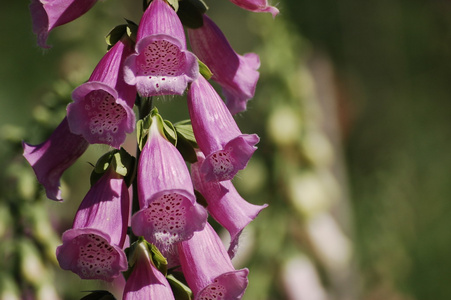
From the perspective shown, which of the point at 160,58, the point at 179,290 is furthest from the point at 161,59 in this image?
the point at 179,290

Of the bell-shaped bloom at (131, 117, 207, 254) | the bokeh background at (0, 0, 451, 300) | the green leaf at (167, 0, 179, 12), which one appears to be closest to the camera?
the bell-shaped bloom at (131, 117, 207, 254)

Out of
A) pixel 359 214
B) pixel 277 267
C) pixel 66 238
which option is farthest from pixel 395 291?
pixel 66 238

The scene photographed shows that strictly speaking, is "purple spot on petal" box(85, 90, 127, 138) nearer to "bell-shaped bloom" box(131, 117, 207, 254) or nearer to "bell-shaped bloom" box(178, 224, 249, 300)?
"bell-shaped bloom" box(131, 117, 207, 254)

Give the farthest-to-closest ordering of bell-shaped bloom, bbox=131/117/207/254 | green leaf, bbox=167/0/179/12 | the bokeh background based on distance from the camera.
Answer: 1. the bokeh background
2. green leaf, bbox=167/0/179/12
3. bell-shaped bloom, bbox=131/117/207/254

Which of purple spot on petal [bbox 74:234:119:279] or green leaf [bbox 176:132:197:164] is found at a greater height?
green leaf [bbox 176:132:197:164]

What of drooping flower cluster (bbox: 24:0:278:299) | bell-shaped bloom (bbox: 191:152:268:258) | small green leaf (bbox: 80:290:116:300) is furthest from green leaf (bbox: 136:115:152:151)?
small green leaf (bbox: 80:290:116:300)

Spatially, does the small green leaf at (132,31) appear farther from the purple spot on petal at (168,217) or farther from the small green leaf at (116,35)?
the purple spot on petal at (168,217)

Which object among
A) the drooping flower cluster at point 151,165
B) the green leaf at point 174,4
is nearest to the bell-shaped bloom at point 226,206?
the drooping flower cluster at point 151,165
